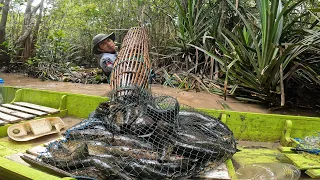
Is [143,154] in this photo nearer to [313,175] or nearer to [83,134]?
[83,134]

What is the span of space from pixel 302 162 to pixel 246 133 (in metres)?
0.75

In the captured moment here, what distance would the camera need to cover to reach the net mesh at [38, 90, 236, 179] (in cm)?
173

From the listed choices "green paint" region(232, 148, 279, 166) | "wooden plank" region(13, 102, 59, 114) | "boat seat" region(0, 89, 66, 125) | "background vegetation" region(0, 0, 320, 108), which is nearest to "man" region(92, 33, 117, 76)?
"boat seat" region(0, 89, 66, 125)

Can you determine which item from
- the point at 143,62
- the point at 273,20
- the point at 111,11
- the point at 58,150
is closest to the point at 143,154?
the point at 58,150

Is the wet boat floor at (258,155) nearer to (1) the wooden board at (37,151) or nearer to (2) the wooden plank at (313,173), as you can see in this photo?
(2) the wooden plank at (313,173)

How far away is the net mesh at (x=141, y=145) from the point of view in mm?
1733

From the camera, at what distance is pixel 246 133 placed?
2777 mm

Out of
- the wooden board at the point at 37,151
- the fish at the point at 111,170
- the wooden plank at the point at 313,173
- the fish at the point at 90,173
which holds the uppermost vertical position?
the fish at the point at 111,170

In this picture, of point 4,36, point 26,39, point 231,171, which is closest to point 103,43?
point 231,171

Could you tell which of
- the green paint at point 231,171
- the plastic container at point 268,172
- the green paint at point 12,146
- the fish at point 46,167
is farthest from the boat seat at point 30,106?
the plastic container at point 268,172

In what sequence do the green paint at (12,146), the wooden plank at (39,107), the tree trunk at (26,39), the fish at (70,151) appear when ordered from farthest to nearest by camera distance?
the tree trunk at (26,39)
the wooden plank at (39,107)
the green paint at (12,146)
the fish at (70,151)

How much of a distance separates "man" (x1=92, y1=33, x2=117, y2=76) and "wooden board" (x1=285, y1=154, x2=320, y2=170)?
10.2 ft

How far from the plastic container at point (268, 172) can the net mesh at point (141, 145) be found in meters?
0.18

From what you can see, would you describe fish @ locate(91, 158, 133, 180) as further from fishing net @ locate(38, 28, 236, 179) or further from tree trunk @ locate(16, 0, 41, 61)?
tree trunk @ locate(16, 0, 41, 61)
